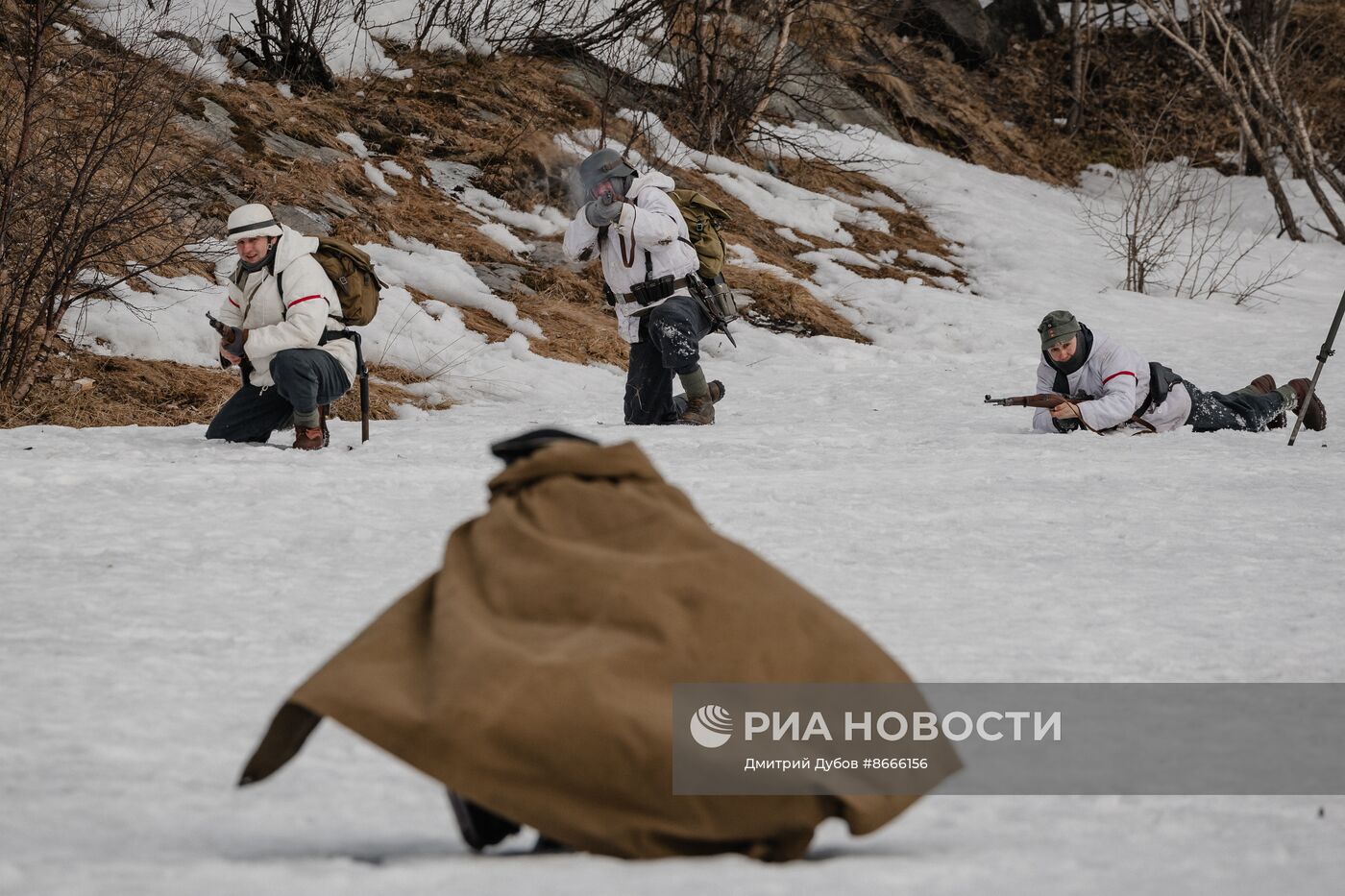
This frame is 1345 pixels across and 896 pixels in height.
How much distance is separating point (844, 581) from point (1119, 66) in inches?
884

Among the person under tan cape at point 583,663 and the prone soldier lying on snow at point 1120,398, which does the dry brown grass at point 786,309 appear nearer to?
the prone soldier lying on snow at point 1120,398

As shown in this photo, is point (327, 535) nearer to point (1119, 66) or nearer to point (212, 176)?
point (212, 176)

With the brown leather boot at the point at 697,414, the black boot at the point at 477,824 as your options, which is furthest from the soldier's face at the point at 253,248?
the black boot at the point at 477,824

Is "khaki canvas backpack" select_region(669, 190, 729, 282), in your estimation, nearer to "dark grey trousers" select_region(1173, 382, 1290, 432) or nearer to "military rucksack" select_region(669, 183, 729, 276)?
"military rucksack" select_region(669, 183, 729, 276)

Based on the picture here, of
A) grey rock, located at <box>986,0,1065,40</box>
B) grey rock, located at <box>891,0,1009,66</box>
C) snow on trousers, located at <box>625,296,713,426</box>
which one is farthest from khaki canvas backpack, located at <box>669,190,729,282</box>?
grey rock, located at <box>986,0,1065,40</box>

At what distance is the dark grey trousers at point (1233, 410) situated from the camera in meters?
7.95

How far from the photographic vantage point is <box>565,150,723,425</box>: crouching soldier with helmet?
7719 millimetres

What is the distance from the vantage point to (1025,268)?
625 inches

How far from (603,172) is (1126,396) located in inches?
133

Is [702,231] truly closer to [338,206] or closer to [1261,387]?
[1261,387]

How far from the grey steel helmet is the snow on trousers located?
2.55 feet

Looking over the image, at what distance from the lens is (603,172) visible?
7801mm

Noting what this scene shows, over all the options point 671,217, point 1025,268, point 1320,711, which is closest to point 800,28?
point 1025,268

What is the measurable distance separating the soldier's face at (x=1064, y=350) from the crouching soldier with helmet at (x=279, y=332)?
13.1 feet
